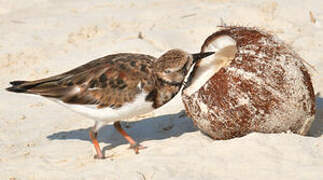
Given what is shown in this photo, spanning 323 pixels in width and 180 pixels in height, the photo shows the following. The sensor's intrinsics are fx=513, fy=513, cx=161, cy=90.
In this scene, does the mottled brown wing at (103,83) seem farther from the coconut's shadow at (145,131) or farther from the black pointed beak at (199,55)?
the coconut's shadow at (145,131)

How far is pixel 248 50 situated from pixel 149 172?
1.81m

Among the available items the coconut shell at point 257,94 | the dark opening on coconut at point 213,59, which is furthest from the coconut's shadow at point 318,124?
the dark opening on coconut at point 213,59

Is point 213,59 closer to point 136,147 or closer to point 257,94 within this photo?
point 257,94

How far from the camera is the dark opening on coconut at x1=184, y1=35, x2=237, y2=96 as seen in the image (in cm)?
623

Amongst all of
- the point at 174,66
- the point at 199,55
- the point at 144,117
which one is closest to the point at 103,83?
the point at 174,66

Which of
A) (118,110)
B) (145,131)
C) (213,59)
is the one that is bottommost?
(145,131)

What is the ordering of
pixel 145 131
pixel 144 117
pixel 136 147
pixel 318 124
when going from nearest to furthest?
pixel 136 147 → pixel 318 124 → pixel 145 131 → pixel 144 117

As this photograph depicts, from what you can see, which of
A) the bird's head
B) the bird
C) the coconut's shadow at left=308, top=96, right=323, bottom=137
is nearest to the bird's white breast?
the bird

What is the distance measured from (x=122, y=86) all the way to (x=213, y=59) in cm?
122

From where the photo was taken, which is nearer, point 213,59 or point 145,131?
point 213,59

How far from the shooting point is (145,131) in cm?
721

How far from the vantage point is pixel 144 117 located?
25.2 feet

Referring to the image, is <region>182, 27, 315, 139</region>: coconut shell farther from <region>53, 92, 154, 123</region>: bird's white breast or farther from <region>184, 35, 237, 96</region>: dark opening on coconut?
<region>53, 92, 154, 123</region>: bird's white breast

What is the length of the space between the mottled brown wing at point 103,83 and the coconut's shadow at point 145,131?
89cm
